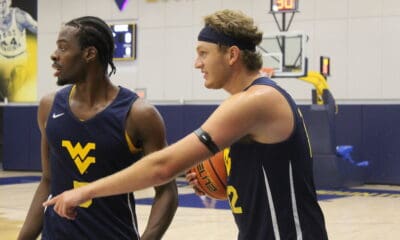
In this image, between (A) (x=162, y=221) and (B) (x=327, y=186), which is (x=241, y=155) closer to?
(A) (x=162, y=221)

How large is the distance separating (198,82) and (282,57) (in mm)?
3597

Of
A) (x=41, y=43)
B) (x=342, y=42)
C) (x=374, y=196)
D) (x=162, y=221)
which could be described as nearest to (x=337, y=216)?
(x=374, y=196)

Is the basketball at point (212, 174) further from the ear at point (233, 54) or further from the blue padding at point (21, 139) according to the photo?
the blue padding at point (21, 139)

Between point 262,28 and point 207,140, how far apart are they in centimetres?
1707

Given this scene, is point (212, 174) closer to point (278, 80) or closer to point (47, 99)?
point (47, 99)

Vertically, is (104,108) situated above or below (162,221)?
above

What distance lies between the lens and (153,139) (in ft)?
10.9

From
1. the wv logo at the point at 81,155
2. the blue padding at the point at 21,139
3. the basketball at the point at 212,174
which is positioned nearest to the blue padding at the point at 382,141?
the blue padding at the point at 21,139

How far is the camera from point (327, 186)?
54.2 feet

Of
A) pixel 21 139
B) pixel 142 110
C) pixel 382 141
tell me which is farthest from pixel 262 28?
pixel 142 110

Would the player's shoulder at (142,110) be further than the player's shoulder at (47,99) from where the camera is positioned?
No

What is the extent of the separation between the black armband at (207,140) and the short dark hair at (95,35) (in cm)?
114

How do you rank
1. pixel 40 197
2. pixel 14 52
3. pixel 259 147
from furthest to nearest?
pixel 14 52 < pixel 40 197 < pixel 259 147

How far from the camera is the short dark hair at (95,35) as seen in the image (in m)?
3.42
